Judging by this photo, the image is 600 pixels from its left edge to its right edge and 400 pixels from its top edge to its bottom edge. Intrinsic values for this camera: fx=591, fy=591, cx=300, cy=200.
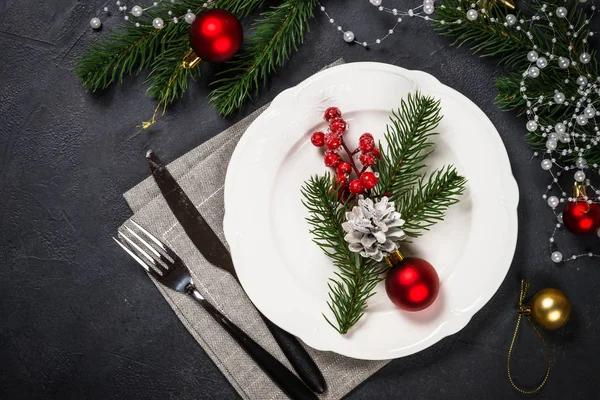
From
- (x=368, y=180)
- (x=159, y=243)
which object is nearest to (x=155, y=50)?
(x=159, y=243)

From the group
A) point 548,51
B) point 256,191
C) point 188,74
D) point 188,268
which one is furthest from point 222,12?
point 548,51

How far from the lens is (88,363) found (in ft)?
3.21

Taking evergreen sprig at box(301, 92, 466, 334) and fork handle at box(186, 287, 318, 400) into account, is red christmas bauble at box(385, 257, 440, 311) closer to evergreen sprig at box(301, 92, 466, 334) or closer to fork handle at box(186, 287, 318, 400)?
evergreen sprig at box(301, 92, 466, 334)

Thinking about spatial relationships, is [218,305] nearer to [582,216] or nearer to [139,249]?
[139,249]

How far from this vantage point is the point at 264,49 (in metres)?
0.93

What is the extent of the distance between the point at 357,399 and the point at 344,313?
19cm

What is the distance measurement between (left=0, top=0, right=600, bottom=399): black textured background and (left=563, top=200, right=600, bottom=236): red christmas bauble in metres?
0.07

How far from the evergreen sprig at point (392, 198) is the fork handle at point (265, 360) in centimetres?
12

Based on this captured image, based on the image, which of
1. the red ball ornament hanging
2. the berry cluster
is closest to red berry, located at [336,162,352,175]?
the berry cluster

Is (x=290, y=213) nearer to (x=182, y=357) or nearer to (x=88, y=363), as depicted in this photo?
(x=182, y=357)

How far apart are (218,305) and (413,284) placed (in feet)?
1.05

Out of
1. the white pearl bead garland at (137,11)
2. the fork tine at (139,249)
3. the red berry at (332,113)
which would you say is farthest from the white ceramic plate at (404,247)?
the white pearl bead garland at (137,11)

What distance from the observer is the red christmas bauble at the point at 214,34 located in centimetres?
86

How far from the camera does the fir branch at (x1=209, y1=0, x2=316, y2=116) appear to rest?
36.3 inches
